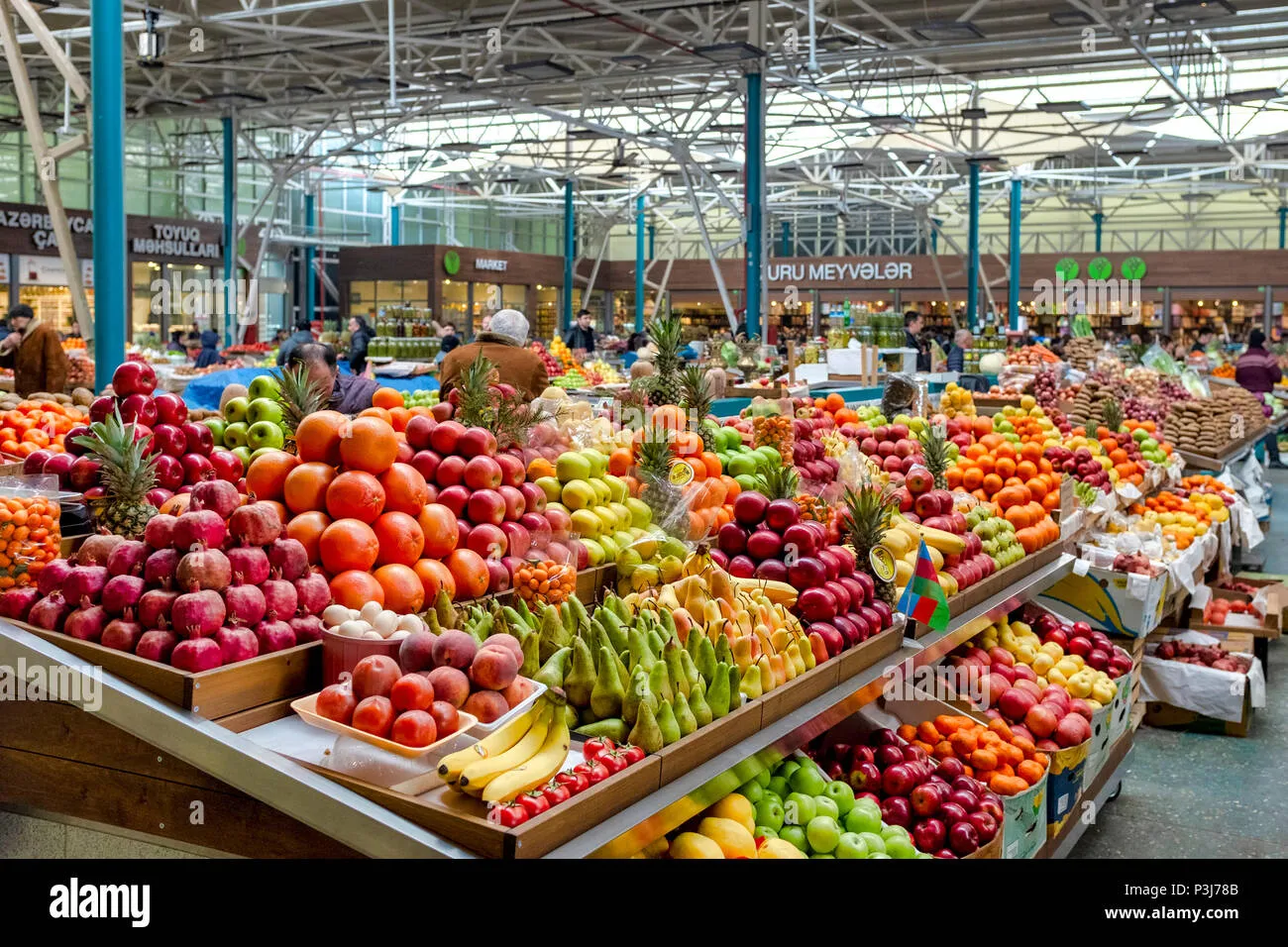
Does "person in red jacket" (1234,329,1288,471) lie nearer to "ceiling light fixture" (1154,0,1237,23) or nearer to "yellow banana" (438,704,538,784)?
"ceiling light fixture" (1154,0,1237,23)

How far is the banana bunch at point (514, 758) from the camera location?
7.15 feet

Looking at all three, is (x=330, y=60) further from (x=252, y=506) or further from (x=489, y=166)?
(x=252, y=506)

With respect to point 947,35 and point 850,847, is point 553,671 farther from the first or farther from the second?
point 947,35

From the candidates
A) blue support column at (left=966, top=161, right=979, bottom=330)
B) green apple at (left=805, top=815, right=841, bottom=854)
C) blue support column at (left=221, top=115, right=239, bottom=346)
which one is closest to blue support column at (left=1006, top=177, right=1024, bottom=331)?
blue support column at (left=966, top=161, right=979, bottom=330)

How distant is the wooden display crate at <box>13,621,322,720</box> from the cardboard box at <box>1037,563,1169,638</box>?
405 centimetres

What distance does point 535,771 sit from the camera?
228cm

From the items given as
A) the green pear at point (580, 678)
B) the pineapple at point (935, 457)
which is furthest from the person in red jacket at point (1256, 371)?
the green pear at point (580, 678)

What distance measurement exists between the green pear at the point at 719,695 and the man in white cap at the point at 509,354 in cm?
346

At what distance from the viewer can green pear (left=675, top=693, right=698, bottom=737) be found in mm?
2670

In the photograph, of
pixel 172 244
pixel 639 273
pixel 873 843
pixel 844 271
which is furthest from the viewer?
pixel 639 273

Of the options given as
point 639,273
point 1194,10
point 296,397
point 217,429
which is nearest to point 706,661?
point 296,397

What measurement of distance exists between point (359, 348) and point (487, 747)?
9.97 metres

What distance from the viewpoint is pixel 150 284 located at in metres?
22.2
